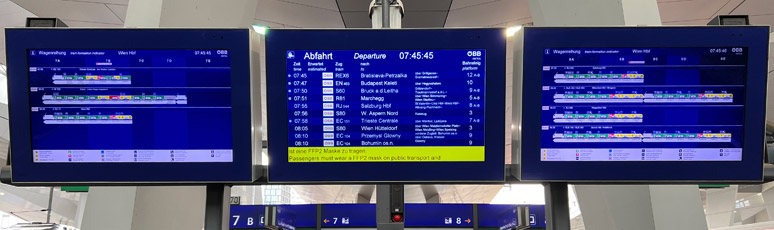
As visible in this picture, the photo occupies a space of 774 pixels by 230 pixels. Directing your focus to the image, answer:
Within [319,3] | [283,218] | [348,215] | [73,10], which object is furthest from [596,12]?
[348,215]

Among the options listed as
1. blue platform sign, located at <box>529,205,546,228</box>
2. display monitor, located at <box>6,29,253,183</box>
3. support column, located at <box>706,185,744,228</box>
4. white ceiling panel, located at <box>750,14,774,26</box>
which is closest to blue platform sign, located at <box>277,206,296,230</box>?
display monitor, located at <box>6,29,253,183</box>

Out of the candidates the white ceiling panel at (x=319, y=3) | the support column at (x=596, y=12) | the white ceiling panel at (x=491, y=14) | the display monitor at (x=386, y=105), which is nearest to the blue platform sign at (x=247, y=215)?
the white ceiling panel at (x=319, y=3)

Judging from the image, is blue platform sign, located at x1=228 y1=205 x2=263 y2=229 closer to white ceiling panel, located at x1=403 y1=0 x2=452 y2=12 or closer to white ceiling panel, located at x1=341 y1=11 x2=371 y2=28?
white ceiling panel, located at x1=341 y1=11 x2=371 y2=28

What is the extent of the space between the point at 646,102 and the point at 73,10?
703 cm

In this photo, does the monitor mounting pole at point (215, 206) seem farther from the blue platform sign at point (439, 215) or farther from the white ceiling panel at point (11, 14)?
the blue platform sign at point (439, 215)

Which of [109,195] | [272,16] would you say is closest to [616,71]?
[109,195]

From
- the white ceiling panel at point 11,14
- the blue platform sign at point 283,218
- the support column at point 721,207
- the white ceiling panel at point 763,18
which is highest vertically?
the white ceiling panel at point 11,14

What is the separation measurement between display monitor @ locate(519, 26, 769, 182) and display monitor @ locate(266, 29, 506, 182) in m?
0.17

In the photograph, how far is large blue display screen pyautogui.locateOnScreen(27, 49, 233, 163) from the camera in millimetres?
1964

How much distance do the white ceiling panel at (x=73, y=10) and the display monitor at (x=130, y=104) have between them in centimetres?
545

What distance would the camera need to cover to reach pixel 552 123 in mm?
2016

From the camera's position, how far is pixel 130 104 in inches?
77.8

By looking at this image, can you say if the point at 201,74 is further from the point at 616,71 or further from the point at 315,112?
the point at 616,71

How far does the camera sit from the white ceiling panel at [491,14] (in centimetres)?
688
